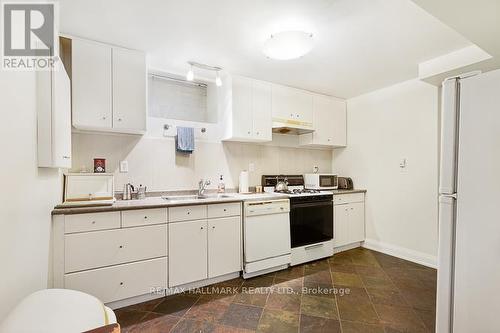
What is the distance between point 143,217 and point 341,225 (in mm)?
2651

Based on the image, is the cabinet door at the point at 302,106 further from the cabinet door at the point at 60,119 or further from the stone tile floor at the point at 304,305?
the cabinet door at the point at 60,119

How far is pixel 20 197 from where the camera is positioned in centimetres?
114

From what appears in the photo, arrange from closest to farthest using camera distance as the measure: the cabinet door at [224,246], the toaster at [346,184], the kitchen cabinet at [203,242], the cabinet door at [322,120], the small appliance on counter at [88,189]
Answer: the small appliance on counter at [88,189]
the kitchen cabinet at [203,242]
the cabinet door at [224,246]
the cabinet door at [322,120]
the toaster at [346,184]

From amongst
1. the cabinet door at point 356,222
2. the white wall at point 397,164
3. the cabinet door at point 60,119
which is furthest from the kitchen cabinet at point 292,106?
the cabinet door at point 60,119

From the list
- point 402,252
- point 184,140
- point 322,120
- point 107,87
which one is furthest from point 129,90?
point 402,252

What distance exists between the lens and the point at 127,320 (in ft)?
5.94

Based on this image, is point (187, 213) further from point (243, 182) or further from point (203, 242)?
point (243, 182)

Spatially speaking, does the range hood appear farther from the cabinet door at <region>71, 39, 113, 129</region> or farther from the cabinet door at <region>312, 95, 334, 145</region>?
the cabinet door at <region>71, 39, 113, 129</region>

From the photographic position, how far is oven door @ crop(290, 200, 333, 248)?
2.83m

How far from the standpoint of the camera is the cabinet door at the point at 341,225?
325 centimetres

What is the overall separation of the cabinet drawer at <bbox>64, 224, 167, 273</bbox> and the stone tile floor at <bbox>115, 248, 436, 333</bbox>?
1.52 ft

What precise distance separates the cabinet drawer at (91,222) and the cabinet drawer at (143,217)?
0.22 feet

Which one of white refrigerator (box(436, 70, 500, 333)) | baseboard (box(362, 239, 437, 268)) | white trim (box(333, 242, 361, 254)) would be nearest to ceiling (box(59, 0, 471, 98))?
white refrigerator (box(436, 70, 500, 333))

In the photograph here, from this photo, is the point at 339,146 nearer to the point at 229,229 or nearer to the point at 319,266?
the point at 319,266
